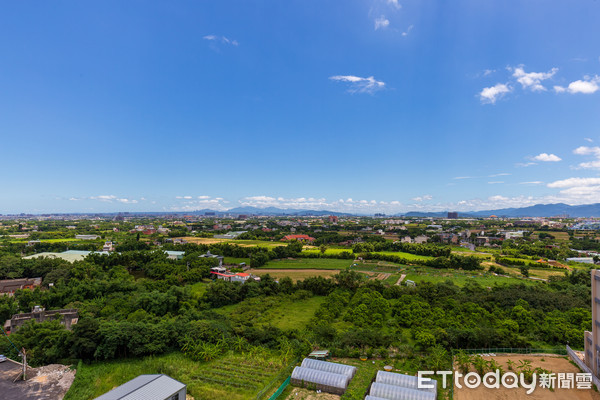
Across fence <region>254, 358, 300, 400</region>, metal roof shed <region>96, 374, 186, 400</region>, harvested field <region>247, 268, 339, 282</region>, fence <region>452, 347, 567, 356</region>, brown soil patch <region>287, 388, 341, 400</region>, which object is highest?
metal roof shed <region>96, 374, 186, 400</region>

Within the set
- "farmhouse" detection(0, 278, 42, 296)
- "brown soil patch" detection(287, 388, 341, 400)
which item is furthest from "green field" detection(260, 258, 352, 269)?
"brown soil patch" detection(287, 388, 341, 400)

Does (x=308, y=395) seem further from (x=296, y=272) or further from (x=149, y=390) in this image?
(x=296, y=272)

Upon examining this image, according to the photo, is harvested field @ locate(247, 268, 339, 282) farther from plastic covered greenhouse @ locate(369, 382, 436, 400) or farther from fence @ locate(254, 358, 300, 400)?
plastic covered greenhouse @ locate(369, 382, 436, 400)

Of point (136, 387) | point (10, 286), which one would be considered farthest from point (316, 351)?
point (10, 286)

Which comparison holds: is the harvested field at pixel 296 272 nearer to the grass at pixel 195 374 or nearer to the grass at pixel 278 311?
the grass at pixel 278 311

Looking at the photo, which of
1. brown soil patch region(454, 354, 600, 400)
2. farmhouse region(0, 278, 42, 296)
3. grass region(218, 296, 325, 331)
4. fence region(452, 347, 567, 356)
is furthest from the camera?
farmhouse region(0, 278, 42, 296)

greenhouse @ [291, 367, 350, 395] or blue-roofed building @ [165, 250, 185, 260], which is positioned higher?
blue-roofed building @ [165, 250, 185, 260]

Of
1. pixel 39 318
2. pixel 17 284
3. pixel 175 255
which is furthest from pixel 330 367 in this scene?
pixel 175 255
